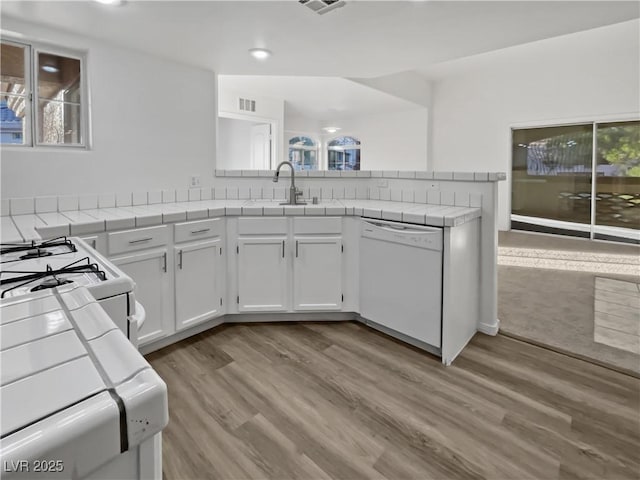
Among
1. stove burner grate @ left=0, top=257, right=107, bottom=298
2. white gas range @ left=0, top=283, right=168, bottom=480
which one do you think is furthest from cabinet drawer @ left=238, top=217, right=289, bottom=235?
white gas range @ left=0, top=283, right=168, bottom=480

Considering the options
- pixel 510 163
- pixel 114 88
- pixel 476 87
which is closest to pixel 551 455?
pixel 114 88

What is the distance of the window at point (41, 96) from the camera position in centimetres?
254

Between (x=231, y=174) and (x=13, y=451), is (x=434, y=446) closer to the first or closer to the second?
(x=13, y=451)

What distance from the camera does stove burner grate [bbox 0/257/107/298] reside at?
0.90 m

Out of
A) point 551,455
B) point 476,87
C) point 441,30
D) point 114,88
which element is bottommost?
point 551,455

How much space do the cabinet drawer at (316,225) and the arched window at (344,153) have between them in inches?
277

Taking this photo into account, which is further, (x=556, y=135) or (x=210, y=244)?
(x=556, y=135)

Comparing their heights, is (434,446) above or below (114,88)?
below

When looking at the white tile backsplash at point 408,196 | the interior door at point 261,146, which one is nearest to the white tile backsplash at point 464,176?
the white tile backsplash at point 408,196

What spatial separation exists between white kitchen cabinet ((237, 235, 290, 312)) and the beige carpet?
1769 mm

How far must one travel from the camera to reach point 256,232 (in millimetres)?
2934

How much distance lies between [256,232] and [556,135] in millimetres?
6160

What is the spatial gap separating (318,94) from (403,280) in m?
5.28

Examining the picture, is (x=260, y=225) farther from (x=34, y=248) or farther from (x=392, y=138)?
(x=392, y=138)
